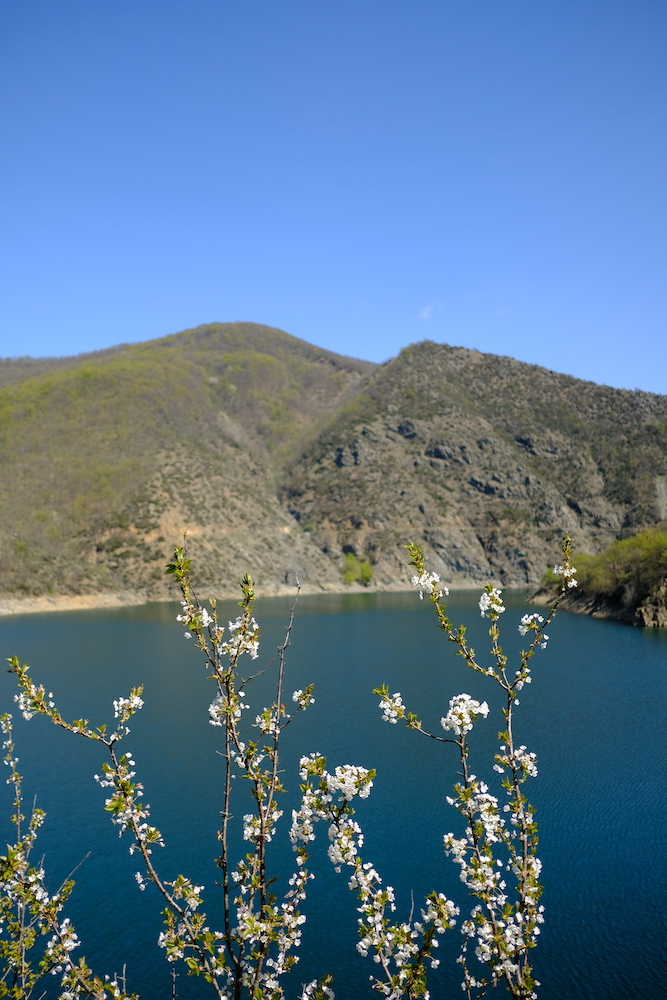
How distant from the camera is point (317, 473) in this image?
118375 mm

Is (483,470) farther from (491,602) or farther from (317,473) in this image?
(491,602)

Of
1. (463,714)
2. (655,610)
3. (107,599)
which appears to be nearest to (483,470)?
(655,610)

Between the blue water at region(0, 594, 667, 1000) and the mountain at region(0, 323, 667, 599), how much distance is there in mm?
44851

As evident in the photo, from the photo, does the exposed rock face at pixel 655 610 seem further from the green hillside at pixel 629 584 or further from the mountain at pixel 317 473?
the mountain at pixel 317 473

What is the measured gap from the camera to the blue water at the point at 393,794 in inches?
469

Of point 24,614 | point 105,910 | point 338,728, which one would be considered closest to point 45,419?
point 24,614

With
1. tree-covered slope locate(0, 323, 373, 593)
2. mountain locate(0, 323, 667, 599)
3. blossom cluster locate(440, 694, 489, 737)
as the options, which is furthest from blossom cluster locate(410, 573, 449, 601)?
tree-covered slope locate(0, 323, 373, 593)

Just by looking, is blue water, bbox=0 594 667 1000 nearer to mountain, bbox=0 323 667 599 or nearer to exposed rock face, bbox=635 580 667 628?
exposed rock face, bbox=635 580 667 628

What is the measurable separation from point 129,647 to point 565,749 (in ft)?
98.0

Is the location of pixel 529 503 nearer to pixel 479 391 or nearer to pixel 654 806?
pixel 479 391

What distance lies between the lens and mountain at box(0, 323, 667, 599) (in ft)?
280

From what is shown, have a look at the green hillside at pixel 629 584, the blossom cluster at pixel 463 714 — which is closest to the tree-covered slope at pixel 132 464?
the green hillside at pixel 629 584

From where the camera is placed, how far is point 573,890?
1384 cm

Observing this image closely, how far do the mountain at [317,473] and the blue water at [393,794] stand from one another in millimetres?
44851
